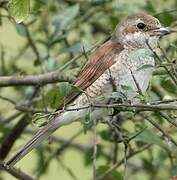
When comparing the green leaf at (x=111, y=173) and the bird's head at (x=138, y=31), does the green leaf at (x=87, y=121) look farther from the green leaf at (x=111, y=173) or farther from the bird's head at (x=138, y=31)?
the bird's head at (x=138, y=31)

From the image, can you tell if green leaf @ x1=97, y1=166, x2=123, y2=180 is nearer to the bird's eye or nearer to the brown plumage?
the brown plumage

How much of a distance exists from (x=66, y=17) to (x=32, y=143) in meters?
0.96

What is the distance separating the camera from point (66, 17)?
467 centimetres

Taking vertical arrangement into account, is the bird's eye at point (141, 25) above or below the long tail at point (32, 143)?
above

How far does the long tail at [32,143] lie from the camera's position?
392 centimetres

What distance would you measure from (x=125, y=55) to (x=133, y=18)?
328 millimetres

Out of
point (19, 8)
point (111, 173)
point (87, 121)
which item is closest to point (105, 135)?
point (111, 173)

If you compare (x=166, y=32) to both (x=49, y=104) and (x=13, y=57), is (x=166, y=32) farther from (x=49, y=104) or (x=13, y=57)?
(x=13, y=57)

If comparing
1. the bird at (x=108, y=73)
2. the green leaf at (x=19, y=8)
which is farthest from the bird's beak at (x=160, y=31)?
the green leaf at (x=19, y=8)

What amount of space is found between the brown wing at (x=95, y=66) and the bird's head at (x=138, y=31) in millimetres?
158

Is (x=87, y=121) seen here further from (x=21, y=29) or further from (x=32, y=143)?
(x=21, y=29)

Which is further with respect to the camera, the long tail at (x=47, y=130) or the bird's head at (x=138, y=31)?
the bird's head at (x=138, y=31)

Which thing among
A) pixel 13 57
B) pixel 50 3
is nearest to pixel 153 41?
pixel 50 3

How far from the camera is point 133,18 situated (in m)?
4.48
